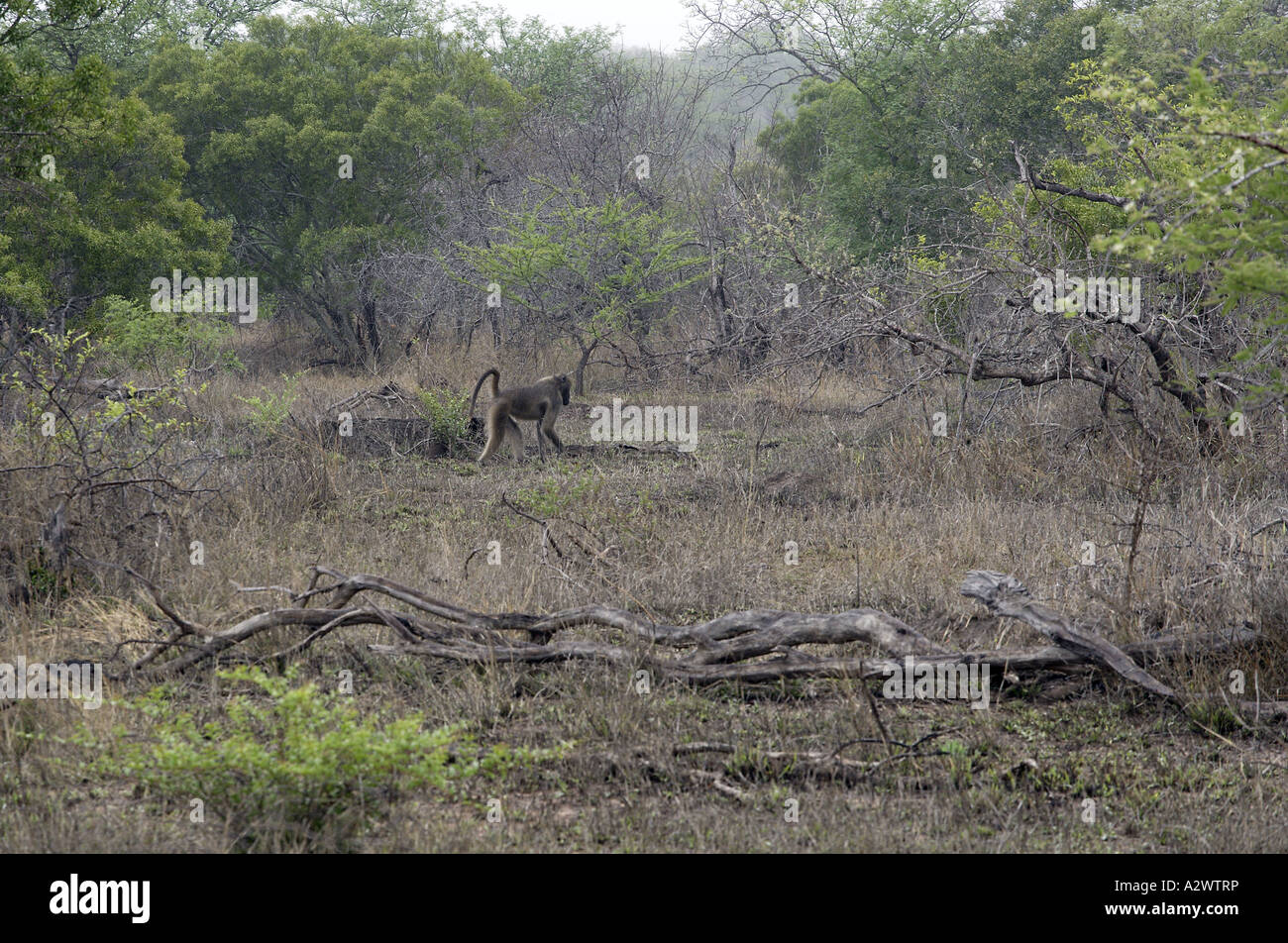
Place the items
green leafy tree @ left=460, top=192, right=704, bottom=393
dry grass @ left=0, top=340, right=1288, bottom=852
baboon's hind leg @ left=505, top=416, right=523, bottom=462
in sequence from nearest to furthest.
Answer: dry grass @ left=0, top=340, right=1288, bottom=852 → baboon's hind leg @ left=505, top=416, right=523, bottom=462 → green leafy tree @ left=460, top=192, right=704, bottom=393

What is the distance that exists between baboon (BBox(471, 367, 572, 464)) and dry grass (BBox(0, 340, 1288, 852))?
63cm

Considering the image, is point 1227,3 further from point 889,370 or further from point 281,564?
point 281,564

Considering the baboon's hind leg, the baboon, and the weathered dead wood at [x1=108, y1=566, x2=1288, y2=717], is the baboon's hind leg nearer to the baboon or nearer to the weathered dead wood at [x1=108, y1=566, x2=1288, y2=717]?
the baboon

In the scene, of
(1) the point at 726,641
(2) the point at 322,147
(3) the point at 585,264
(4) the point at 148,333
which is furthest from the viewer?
(2) the point at 322,147

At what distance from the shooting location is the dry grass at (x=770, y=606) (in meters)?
4.02

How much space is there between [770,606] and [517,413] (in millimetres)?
5991

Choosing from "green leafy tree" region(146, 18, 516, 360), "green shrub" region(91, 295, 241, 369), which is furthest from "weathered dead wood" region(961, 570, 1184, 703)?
"green leafy tree" region(146, 18, 516, 360)

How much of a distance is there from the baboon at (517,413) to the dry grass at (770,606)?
628mm

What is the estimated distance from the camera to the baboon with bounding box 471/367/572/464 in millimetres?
11891

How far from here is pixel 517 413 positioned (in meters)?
12.0

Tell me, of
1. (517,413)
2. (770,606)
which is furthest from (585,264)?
(770,606)

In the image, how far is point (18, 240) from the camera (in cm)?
1559

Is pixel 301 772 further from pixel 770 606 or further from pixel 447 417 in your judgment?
pixel 447 417
